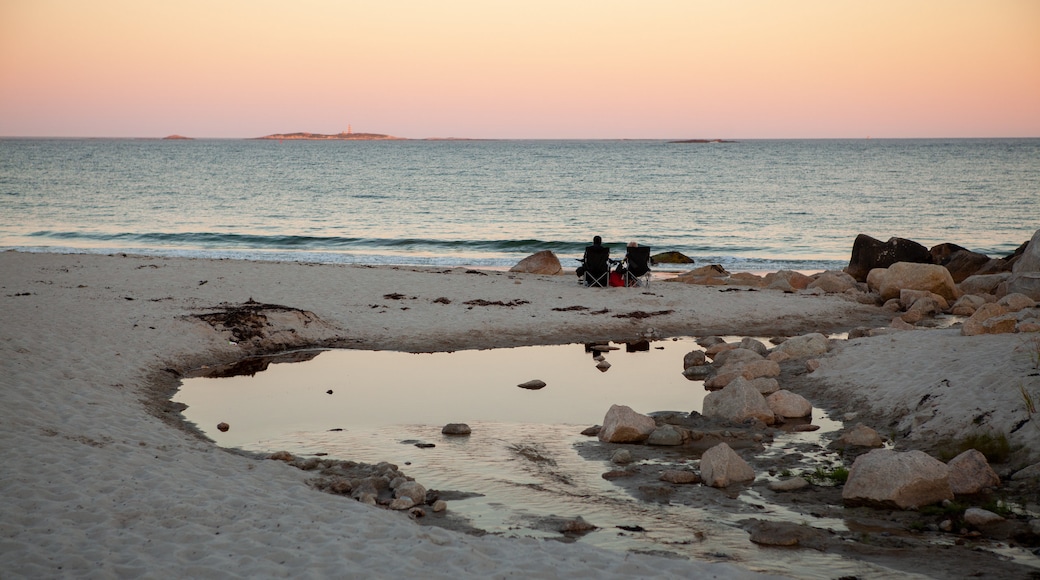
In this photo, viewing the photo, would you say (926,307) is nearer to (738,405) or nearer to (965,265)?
(965,265)

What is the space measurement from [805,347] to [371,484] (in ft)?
27.5

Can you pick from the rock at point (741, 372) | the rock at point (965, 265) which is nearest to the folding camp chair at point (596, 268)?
the rock at point (741, 372)

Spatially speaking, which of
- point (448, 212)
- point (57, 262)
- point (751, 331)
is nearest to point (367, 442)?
point (751, 331)

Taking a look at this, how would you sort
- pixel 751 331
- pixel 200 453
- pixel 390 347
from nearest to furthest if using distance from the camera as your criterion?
pixel 200 453 < pixel 390 347 < pixel 751 331

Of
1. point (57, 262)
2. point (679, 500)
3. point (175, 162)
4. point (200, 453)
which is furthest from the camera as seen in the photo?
point (175, 162)

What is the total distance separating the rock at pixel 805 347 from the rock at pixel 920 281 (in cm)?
681

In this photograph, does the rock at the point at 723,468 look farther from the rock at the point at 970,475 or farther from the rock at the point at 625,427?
the rock at the point at 970,475

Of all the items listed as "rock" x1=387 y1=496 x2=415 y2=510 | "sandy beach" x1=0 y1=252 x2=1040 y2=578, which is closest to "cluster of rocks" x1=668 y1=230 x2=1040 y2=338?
"sandy beach" x1=0 y1=252 x2=1040 y2=578

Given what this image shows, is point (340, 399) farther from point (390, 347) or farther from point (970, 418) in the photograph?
point (970, 418)

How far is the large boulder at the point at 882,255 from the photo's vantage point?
23422 millimetres

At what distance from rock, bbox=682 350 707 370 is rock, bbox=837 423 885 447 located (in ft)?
13.6

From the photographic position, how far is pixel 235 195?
56.1 m

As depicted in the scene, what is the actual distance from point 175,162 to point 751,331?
3730 inches

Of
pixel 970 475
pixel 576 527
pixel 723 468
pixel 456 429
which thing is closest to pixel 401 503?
pixel 576 527
